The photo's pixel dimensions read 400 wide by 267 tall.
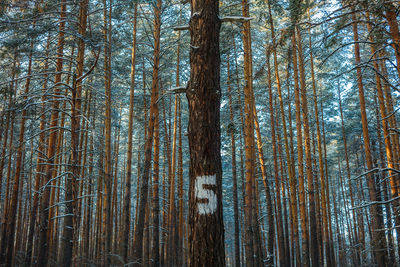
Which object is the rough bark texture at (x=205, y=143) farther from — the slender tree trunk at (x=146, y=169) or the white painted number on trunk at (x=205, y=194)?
the slender tree trunk at (x=146, y=169)

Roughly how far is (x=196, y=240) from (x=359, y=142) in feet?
65.6

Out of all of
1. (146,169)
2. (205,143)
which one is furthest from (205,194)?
(146,169)

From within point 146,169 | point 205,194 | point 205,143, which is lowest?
point 205,194

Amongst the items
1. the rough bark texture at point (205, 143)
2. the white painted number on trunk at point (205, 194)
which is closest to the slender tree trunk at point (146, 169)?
the rough bark texture at point (205, 143)

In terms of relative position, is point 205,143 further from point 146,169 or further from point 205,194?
A: point 146,169

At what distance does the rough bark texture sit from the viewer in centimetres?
306

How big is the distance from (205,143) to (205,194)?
0.59 meters

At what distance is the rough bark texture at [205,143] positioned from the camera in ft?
10.0

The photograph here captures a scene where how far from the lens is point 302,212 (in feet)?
31.7

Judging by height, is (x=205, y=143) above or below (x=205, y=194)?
above

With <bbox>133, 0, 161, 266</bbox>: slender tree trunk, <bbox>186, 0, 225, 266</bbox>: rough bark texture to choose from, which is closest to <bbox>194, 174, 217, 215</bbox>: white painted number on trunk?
<bbox>186, 0, 225, 266</bbox>: rough bark texture

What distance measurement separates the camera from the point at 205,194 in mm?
3180

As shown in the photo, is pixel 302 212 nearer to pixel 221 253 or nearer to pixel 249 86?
pixel 249 86

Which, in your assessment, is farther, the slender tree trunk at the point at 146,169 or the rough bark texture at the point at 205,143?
the slender tree trunk at the point at 146,169
